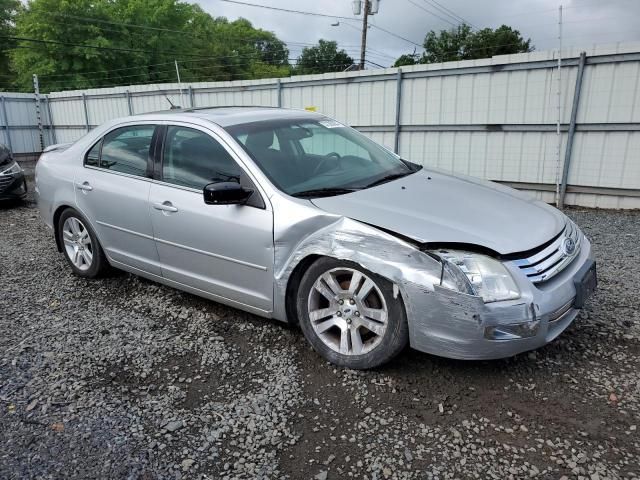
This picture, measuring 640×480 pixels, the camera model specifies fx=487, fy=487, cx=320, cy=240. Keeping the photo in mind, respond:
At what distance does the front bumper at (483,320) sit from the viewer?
2537mm

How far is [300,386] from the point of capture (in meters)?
2.89

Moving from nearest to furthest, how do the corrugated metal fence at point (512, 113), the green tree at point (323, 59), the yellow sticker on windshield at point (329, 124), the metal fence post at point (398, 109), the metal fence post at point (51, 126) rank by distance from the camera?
the yellow sticker on windshield at point (329, 124), the corrugated metal fence at point (512, 113), the metal fence post at point (398, 109), the metal fence post at point (51, 126), the green tree at point (323, 59)

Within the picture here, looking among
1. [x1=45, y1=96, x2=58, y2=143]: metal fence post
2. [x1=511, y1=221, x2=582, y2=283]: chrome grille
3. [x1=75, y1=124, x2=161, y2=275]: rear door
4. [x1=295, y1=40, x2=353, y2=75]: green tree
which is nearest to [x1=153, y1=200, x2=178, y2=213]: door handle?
[x1=75, y1=124, x2=161, y2=275]: rear door

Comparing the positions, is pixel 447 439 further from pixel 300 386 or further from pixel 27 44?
pixel 27 44

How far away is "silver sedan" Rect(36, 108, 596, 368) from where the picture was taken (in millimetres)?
2613

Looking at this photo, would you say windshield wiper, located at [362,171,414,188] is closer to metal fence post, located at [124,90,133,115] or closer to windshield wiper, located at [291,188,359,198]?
windshield wiper, located at [291,188,359,198]

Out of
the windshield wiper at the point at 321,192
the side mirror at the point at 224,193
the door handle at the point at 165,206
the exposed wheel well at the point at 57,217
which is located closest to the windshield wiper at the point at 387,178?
the windshield wiper at the point at 321,192

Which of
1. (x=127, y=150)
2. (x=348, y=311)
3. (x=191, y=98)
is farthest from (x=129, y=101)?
(x=348, y=311)

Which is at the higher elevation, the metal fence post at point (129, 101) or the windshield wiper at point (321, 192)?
the metal fence post at point (129, 101)

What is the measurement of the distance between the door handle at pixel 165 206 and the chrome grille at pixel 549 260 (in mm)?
2363

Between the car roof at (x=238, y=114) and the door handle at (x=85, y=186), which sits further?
the door handle at (x=85, y=186)

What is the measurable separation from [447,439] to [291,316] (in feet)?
4.15

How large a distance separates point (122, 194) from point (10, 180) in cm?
601

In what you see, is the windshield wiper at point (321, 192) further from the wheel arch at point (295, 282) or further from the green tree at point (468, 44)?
the green tree at point (468, 44)
